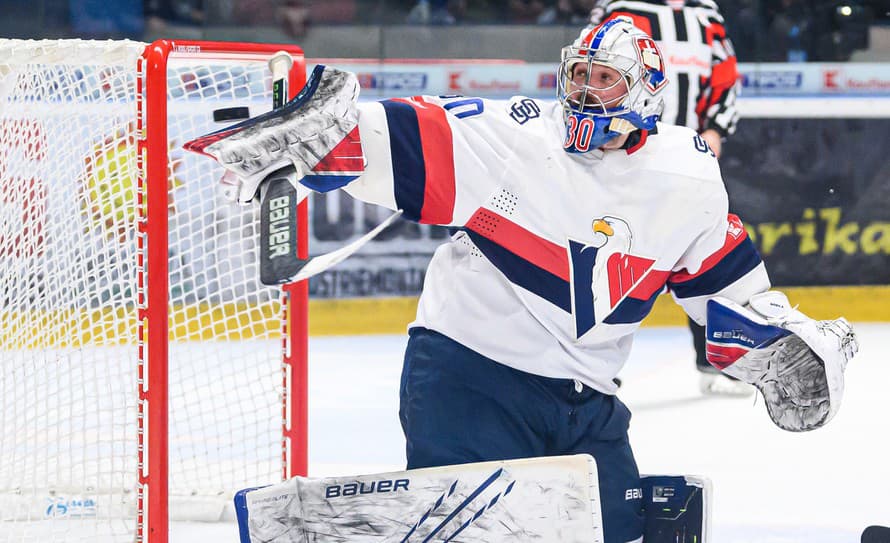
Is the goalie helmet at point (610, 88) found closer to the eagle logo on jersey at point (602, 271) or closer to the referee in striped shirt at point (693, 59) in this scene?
the eagle logo on jersey at point (602, 271)

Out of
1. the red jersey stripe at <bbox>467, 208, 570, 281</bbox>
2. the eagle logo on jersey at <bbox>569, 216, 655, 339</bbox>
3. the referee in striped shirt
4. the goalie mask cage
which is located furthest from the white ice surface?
the red jersey stripe at <bbox>467, 208, 570, 281</bbox>

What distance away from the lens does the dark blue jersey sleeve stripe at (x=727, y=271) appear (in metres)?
2.14

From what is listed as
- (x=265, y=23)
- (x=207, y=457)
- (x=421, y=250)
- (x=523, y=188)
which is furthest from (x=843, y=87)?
(x=523, y=188)

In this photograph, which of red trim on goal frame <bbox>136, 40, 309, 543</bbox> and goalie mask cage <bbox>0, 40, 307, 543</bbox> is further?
goalie mask cage <bbox>0, 40, 307, 543</bbox>

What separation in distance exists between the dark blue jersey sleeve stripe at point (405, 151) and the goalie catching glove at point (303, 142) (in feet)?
0.23

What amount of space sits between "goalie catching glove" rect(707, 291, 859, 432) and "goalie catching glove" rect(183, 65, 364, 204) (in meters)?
0.71

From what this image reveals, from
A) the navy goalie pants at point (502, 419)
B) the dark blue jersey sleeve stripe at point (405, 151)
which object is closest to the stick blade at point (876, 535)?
the navy goalie pants at point (502, 419)

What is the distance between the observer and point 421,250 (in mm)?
5152

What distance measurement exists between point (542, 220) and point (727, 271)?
14.6 inches

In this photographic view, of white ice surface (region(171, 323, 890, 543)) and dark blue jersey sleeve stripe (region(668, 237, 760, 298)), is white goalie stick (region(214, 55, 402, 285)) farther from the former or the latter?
white ice surface (region(171, 323, 890, 543))

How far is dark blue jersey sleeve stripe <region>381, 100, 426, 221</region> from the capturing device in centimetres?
189

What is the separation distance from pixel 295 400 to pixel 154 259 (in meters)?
0.43

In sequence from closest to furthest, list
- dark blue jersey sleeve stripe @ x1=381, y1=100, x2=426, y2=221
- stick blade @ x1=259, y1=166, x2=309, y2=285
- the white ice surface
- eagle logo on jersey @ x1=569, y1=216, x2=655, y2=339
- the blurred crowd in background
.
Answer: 1. stick blade @ x1=259, y1=166, x2=309, y2=285
2. dark blue jersey sleeve stripe @ x1=381, y1=100, x2=426, y2=221
3. eagle logo on jersey @ x1=569, y1=216, x2=655, y2=339
4. the white ice surface
5. the blurred crowd in background

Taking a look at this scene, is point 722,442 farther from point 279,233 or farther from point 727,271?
point 279,233
